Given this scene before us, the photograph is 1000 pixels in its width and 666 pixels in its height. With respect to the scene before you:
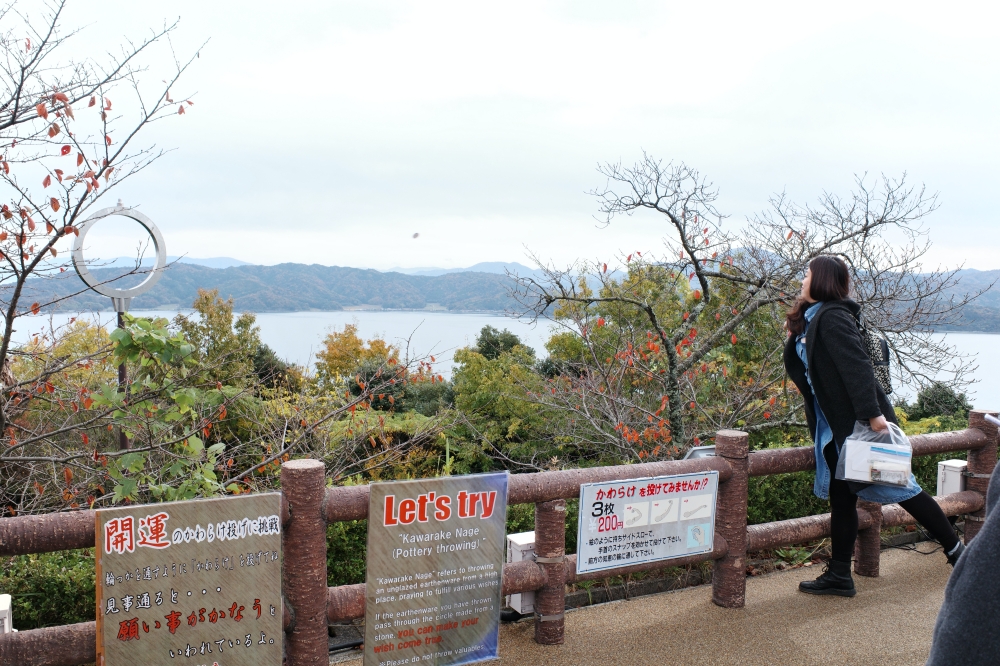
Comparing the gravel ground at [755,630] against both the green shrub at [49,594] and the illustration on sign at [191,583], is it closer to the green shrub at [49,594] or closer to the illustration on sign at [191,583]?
the illustration on sign at [191,583]

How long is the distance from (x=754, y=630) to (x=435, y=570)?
5.64 feet

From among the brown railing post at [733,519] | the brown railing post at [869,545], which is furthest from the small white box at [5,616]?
the brown railing post at [869,545]

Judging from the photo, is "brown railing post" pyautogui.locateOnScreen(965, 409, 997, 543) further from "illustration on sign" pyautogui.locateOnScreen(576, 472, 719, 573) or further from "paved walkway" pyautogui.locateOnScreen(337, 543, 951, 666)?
"illustration on sign" pyautogui.locateOnScreen(576, 472, 719, 573)

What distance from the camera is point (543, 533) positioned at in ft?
11.0

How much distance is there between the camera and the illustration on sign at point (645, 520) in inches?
133

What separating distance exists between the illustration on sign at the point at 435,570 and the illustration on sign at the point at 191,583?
41cm

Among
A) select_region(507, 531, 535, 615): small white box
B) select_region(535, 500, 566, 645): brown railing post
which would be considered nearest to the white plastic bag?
select_region(535, 500, 566, 645): brown railing post

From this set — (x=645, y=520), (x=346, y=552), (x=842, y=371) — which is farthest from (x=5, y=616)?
(x=842, y=371)

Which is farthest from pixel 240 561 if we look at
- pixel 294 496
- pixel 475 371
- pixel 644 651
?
pixel 475 371

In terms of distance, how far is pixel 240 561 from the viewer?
2617mm

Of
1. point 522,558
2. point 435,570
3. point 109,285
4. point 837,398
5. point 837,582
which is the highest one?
point 109,285

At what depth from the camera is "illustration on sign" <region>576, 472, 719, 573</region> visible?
3389mm

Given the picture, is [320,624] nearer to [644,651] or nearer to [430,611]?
[430,611]

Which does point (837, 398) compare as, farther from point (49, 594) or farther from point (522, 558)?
point (49, 594)
